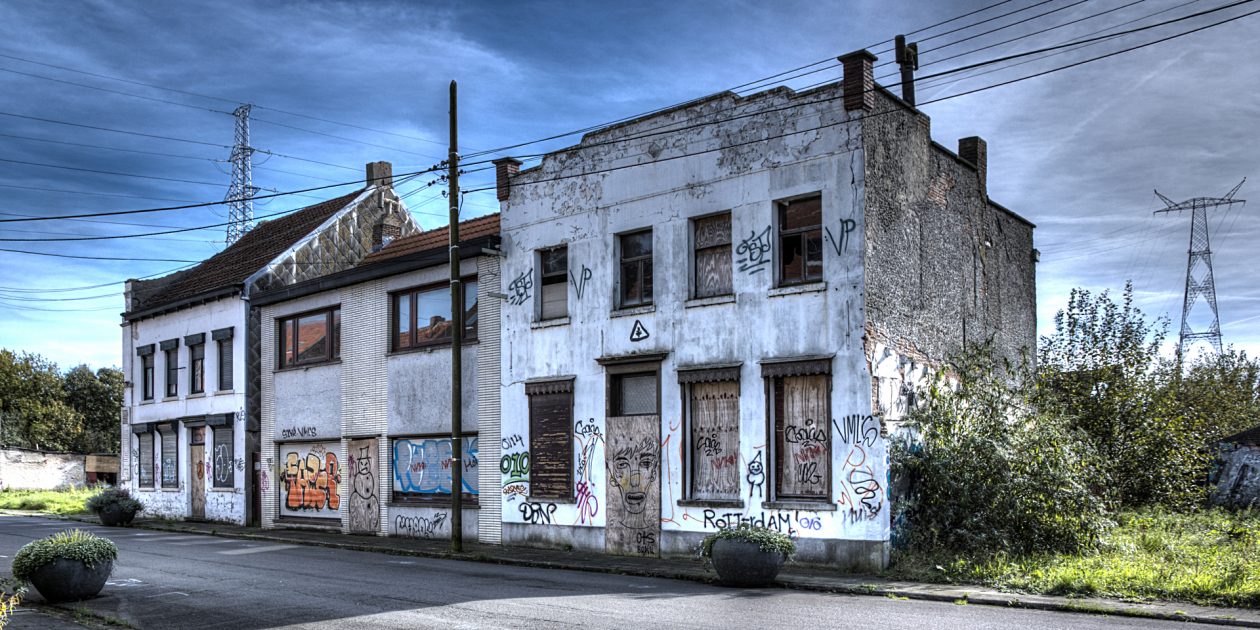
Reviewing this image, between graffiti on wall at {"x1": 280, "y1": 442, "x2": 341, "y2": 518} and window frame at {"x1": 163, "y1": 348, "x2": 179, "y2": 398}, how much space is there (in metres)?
6.82

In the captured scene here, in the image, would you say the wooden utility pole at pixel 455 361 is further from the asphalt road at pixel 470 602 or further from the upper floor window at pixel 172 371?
the upper floor window at pixel 172 371

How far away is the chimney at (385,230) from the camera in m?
31.4

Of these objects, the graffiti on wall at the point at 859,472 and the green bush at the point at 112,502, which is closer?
the graffiti on wall at the point at 859,472

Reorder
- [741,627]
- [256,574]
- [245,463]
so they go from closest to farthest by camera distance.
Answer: [741,627], [256,574], [245,463]

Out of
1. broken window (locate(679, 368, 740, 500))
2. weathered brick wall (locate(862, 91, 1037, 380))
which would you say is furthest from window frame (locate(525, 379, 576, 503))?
weathered brick wall (locate(862, 91, 1037, 380))

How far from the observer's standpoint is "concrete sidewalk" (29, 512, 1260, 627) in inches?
448

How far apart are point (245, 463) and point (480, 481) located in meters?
9.83

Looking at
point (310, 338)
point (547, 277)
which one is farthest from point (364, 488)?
point (547, 277)

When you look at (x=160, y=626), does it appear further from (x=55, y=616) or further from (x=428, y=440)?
(x=428, y=440)

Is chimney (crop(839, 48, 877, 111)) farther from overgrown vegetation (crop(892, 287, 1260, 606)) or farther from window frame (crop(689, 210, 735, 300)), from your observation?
overgrown vegetation (crop(892, 287, 1260, 606))

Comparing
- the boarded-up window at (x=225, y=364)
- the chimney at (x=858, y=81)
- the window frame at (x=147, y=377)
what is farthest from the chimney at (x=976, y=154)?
the window frame at (x=147, y=377)

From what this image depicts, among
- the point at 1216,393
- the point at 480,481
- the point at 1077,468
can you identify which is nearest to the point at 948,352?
the point at 1077,468

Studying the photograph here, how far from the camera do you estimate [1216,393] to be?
27.2m

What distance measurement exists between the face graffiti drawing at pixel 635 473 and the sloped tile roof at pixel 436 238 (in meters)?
6.54
